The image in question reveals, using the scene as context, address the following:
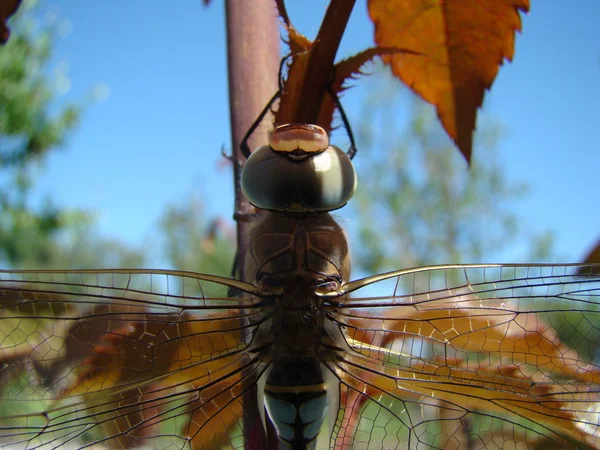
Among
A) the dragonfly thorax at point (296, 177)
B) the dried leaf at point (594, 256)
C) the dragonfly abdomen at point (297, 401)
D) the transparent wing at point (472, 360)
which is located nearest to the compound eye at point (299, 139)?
the dragonfly thorax at point (296, 177)

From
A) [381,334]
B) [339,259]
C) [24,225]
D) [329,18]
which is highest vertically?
[24,225]

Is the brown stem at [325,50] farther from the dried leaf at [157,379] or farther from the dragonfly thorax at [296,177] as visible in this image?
the dried leaf at [157,379]

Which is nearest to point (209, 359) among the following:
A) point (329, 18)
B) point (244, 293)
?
point (244, 293)

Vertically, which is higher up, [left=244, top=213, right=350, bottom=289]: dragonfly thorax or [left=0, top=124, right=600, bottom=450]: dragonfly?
[left=244, top=213, right=350, bottom=289]: dragonfly thorax

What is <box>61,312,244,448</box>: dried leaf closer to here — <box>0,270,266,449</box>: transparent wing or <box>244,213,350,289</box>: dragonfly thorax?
<box>0,270,266,449</box>: transparent wing

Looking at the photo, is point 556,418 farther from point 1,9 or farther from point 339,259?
point 1,9

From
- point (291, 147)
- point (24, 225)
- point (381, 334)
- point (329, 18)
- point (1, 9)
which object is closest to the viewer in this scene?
point (1, 9)

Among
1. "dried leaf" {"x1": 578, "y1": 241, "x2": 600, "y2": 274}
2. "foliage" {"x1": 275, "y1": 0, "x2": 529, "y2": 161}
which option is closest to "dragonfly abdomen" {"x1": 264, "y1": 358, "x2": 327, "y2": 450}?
"foliage" {"x1": 275, "y1": 0, "x2": 529, "y2": 161}

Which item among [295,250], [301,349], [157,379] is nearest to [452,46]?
[295,250]
